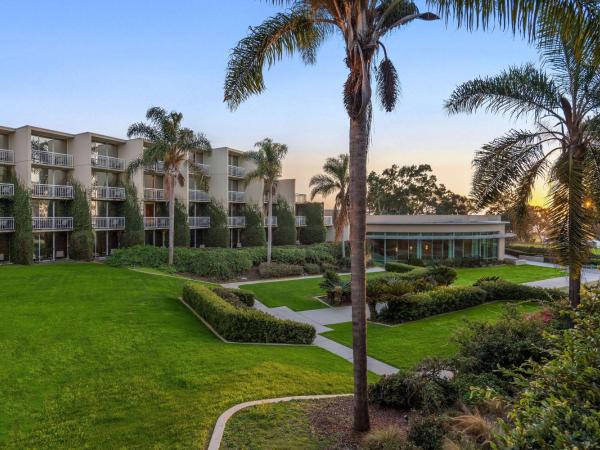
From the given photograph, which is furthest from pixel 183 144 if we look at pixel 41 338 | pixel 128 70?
pixel 41 338

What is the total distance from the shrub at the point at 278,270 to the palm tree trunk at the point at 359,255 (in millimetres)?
22222

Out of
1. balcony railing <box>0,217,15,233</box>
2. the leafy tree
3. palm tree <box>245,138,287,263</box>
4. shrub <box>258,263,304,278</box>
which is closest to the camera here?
balcony railing <box>0,217,15,233</box>

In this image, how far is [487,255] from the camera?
40.5 meters

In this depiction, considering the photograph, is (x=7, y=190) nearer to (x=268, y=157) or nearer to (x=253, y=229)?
(x=268, y=157)

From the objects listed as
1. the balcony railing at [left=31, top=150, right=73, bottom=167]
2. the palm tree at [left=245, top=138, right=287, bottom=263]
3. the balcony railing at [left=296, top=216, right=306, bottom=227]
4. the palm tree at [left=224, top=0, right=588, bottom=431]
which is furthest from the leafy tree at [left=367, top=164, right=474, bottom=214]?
the palm tree at [left=224, top=0, right=588, bottom=431]

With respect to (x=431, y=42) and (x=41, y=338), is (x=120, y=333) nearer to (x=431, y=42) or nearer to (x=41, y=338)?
(x=41, y=338)

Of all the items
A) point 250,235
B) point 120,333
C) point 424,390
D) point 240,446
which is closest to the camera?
point 240,446

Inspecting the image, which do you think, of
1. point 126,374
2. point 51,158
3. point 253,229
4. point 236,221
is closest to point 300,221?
point 253,229

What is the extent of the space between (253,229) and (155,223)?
9006 mm

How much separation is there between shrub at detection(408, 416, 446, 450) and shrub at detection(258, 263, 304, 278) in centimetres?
2295

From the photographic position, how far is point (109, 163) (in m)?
32.2

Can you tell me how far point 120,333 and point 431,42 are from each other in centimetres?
1225

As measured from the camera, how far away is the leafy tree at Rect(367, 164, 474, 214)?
67.9 m

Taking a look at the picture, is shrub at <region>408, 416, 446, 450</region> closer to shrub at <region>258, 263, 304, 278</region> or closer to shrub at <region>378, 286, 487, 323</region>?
shrub at <region>378, 286, 487, 323</region>
